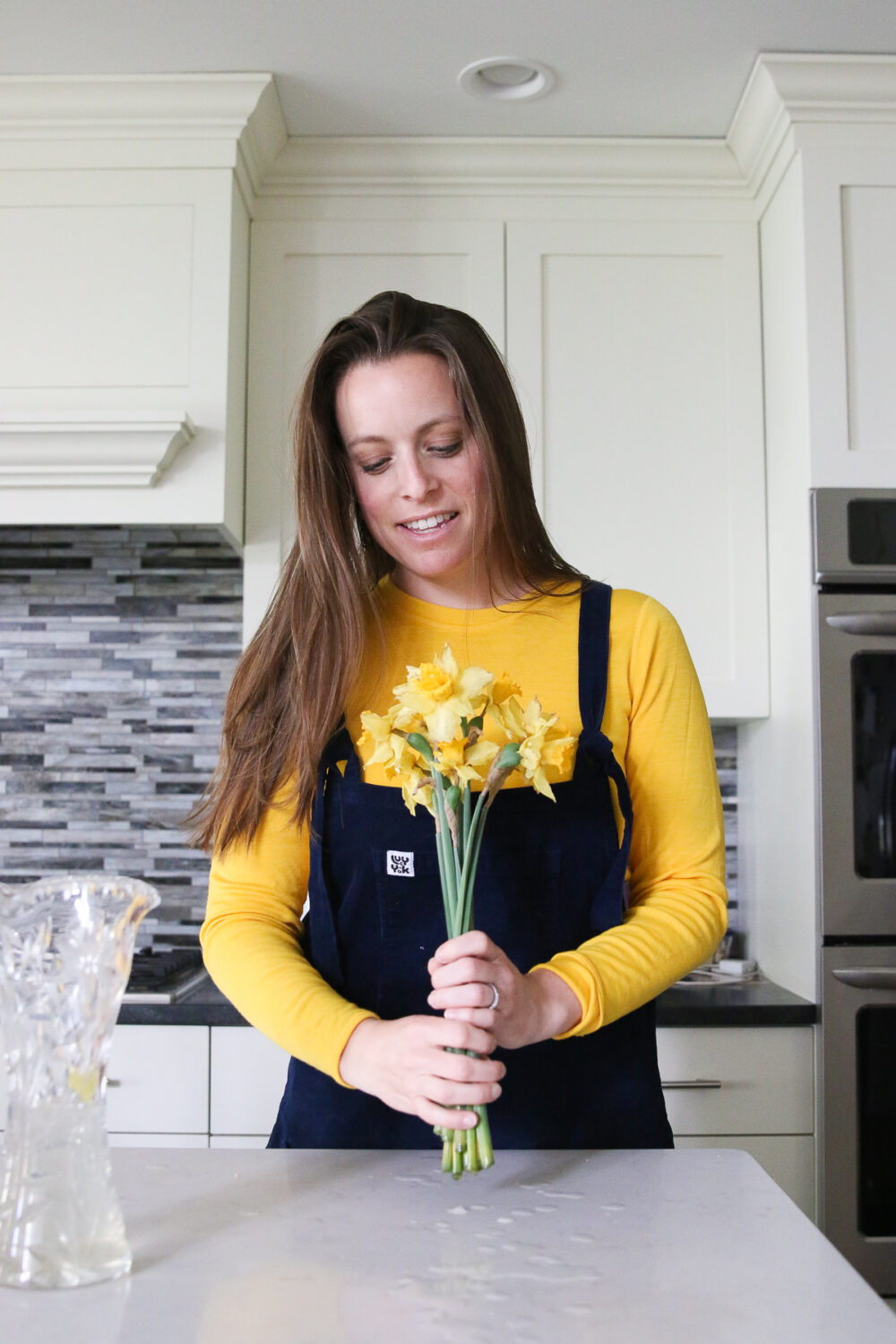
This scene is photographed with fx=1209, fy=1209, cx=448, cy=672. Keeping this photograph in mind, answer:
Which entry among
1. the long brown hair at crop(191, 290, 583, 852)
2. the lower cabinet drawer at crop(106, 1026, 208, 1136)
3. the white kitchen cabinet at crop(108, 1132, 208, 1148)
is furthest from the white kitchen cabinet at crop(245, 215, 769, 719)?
the long brown hair at crop(191, 290, 583, 852)

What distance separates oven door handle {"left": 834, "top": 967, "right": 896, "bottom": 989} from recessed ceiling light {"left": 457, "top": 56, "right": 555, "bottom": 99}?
1.60 m

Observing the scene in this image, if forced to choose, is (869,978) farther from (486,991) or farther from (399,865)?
(486,991)

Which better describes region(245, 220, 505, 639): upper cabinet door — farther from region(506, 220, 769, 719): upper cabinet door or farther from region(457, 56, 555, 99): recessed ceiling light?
region(457, 56, 555, 99): recessed ceiling light

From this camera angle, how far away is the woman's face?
3.67 ft

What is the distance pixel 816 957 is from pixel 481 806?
1.31 metres

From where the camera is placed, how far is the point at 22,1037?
2.13ft

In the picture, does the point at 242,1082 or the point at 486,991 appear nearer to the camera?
the point at 486,991

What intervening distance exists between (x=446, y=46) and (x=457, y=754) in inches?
65.3

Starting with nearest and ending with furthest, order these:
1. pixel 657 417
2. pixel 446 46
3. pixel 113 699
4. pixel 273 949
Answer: pixel 273 949, pixel 446 46, pixel 657 417, pixel 113 699

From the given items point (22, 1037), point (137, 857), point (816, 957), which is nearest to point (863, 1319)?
point (22, 1037)

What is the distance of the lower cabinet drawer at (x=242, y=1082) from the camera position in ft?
6.24

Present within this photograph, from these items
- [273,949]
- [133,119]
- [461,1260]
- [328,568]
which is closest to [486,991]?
[461,1260]

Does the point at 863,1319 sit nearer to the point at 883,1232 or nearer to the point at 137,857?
the point at 883,1232

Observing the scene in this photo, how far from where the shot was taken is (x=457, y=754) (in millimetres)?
795
